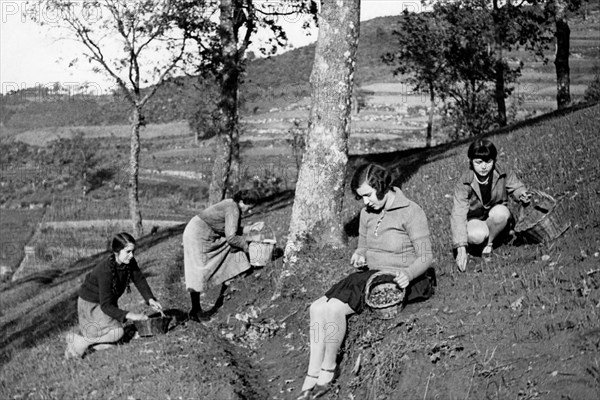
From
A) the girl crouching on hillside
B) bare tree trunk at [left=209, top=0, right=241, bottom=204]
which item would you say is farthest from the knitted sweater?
bare tree trunk at [left=209, top=0, right=241, bottom=204]

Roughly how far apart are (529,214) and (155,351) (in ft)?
15.2

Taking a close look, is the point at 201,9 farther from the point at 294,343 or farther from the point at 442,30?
the point at 294,343

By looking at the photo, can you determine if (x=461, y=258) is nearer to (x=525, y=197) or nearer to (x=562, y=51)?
(x=525, y=197)

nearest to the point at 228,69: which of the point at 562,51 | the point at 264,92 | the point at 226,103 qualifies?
the point at 226,103

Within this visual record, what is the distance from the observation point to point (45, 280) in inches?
1248

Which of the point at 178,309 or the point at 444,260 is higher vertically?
the point at 444,260

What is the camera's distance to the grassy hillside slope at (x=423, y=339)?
21.2 feet

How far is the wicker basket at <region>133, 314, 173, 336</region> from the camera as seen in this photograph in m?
10.2

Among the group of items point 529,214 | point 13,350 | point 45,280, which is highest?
point 529,214

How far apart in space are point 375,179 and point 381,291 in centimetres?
109

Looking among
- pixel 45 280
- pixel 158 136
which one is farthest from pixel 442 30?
pixel 158 136

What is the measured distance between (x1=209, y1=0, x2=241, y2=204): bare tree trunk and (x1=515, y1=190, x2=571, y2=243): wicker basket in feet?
46.2

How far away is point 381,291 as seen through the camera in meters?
7.83

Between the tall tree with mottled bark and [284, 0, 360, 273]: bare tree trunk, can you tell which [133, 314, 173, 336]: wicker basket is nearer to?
[284, 0, 360, 273]: bare tree trunk
